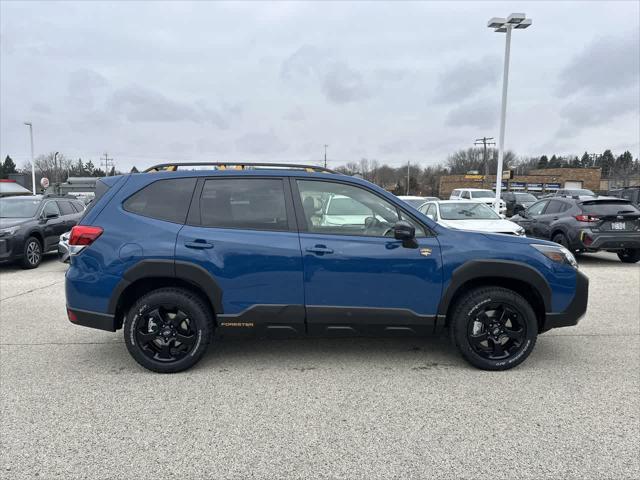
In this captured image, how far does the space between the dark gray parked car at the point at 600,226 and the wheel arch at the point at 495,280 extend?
6811 millimetres

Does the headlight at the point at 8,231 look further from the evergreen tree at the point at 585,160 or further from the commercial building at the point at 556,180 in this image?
the evergreen tree at the point at 585,160

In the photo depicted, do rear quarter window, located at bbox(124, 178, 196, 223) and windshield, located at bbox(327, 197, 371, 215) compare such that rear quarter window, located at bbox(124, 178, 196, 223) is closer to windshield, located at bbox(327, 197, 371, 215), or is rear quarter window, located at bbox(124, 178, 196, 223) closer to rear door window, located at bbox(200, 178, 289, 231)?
rear door window, located at bbox(200, 178, 289, 231)

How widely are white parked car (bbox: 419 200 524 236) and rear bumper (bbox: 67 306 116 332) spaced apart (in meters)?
7.29

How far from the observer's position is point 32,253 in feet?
31.5

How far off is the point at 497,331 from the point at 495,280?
443 mm

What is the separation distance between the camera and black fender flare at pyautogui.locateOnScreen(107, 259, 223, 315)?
12.2 feet

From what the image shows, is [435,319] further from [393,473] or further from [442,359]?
[393,473]

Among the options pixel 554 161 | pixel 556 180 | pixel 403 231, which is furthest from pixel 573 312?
pixel 554 161

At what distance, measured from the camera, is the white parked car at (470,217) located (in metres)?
9.61

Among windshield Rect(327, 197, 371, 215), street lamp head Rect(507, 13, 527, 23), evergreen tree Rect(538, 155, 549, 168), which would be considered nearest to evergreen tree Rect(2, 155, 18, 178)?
street lamp head Rect(507, 13, 527, 23)

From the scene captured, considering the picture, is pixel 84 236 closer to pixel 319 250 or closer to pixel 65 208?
pixel 319 250

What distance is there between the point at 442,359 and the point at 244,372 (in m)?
1.84

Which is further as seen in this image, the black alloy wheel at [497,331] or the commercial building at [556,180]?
the commercial building at [556,180]

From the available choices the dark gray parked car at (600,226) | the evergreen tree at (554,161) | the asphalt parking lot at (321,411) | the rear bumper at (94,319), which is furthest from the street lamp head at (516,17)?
the evergreen tree at (554,161)
